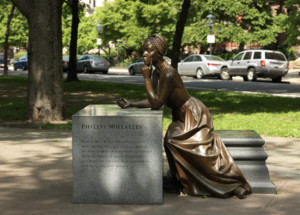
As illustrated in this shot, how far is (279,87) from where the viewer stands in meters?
21.0

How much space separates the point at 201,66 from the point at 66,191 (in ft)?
78.4

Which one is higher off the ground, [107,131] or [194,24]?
[194,24]

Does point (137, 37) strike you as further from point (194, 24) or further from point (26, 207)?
point (26, 207)

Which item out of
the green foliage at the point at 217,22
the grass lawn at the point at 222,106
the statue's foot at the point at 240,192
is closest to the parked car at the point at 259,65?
the grass lawn at the point at 222,106

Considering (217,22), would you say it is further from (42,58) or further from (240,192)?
(240,192)

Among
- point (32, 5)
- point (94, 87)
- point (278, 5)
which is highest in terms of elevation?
point (278, 5)

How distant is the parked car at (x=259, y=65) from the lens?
25.6 m

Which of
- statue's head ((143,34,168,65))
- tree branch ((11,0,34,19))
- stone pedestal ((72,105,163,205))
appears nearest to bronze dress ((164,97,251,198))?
stone pedestal ((72,105,163,205))

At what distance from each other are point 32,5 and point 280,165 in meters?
6.75

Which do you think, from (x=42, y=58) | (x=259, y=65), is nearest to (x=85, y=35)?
(x=259, y=65)

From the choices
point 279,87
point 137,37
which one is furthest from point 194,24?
point 279,87

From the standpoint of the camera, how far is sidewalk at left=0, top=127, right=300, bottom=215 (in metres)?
4.78

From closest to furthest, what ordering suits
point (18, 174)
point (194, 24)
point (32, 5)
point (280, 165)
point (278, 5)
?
point (18, 174) < point (280, 165) < point (32, 5) < point (194, 24) < point (278, 5)

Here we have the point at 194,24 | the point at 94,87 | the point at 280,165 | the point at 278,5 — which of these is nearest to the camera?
the point at 280,165
